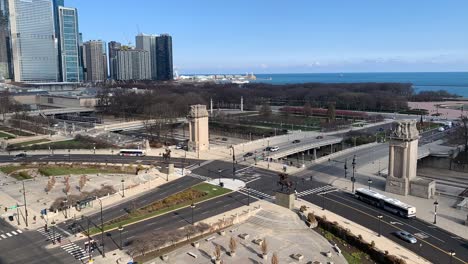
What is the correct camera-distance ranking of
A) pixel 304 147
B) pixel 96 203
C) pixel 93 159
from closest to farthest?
1. pixel 96 203
2. pixel 93 159
3. pixel 304 147

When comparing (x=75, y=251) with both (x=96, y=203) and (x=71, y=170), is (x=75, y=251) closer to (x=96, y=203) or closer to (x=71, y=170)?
(x=96, y=203)

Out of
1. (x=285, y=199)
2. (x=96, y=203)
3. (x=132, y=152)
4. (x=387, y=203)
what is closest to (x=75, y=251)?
(x=96, y=203)

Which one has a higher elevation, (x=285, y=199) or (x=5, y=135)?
(x=5, y=135)

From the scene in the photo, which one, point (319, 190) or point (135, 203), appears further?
point (319, 190)

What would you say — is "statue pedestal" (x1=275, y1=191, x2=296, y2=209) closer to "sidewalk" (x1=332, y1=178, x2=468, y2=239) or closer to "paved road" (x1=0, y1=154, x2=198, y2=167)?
"sidewalk" (x1=332, y1=178, x2=468, y2=239)

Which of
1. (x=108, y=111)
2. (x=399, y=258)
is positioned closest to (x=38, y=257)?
(x=399, y=258)

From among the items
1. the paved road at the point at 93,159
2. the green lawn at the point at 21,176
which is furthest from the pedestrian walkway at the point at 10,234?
the paved road at the point at 93,159

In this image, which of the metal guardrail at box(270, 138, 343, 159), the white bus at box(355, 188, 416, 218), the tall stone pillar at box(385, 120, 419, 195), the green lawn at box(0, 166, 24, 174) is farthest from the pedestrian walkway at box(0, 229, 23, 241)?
the tall stone pillar at box(385, 120, 419, 195)
